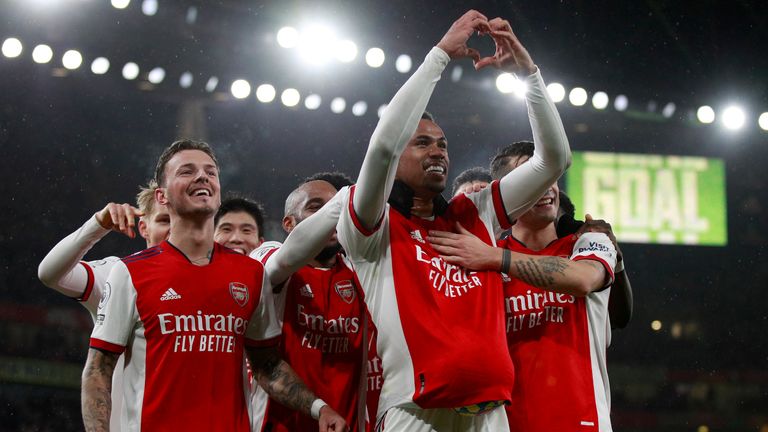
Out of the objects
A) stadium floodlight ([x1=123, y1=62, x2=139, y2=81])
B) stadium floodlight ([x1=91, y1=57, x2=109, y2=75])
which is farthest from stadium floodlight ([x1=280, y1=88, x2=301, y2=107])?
stadium floodlight ([x1=91, y1=57, x2=109, y2=75])

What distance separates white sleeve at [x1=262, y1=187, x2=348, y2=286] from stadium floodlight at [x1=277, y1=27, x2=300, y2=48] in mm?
4473

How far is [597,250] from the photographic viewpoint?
253cm

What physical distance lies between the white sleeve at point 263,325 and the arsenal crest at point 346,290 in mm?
253

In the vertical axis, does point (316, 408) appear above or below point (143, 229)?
below

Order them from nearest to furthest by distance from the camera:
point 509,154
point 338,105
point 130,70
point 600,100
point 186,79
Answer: point 509,154 → point 130,70 → point 186,79 → point 338,105 → point 600,100

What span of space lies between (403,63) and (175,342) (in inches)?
201

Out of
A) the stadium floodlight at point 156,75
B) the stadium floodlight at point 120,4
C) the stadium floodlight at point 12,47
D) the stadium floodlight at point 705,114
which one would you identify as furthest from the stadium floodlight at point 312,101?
the stadium floodlight at point 705,114

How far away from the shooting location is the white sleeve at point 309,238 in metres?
2.33

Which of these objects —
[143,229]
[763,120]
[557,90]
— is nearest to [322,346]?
[143,229]

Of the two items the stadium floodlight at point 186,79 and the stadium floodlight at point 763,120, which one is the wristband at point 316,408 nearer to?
the stadium floodlight at point 186,79

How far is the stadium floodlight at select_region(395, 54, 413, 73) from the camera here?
23.0 ft

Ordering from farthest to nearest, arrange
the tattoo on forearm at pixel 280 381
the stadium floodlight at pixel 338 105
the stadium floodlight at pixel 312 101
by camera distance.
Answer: the stadium floodlight at pixel 338 105, the stadium floodlight at pixel 312 101, the tattoo on forearm at pixel 280 381

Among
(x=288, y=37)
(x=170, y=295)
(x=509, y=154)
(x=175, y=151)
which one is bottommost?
(x=170, y=295)

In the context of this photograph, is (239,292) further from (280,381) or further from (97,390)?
(97,390)
